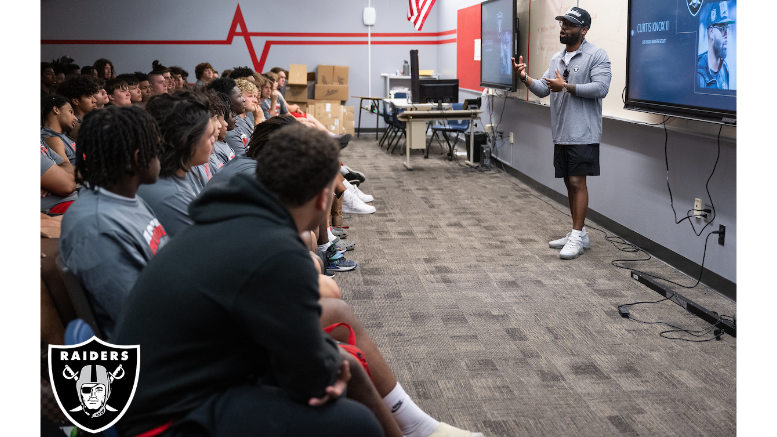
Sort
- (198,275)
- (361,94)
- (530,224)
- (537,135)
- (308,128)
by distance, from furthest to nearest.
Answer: (361,94)
(537,135)
(530,224)
(308,128)
(198,275)

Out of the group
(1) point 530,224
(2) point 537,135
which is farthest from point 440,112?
(1) point 530,224

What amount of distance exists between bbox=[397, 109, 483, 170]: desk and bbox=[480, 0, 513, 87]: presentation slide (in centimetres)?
49

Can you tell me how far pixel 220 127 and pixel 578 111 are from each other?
249 cm

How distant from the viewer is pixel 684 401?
278 centimetres

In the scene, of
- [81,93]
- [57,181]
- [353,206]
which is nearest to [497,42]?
[353,206]

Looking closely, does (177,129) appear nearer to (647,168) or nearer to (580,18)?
(580,18)

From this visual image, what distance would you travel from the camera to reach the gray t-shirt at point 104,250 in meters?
1.78

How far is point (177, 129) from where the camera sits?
8.84ft

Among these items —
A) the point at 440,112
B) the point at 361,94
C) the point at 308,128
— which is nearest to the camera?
the point at 308,128

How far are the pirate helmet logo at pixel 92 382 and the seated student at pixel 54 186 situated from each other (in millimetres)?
1898

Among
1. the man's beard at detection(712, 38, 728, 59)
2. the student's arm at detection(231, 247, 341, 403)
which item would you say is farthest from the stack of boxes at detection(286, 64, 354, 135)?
the student's arm at detection(231, 247, 341, 403)

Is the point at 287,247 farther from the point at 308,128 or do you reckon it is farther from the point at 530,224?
the point at 530,224
